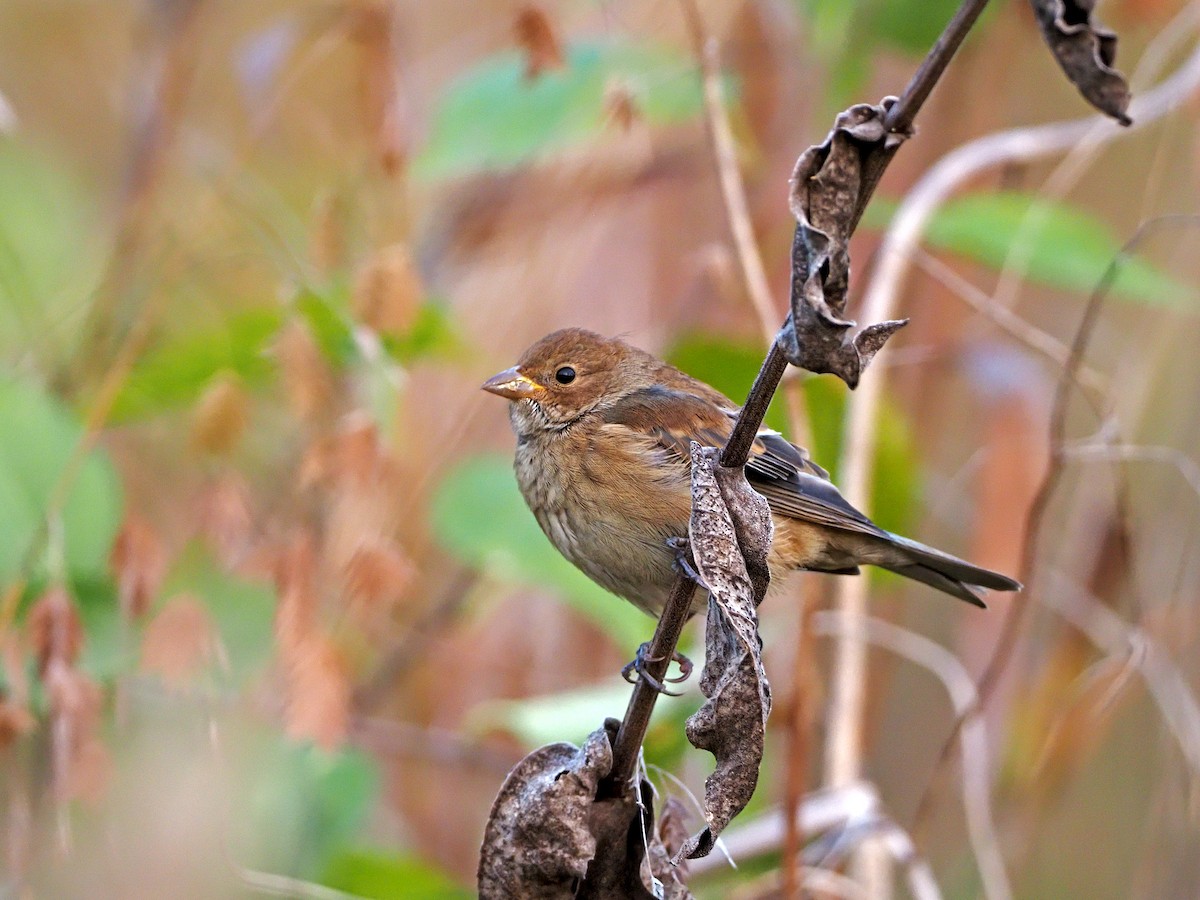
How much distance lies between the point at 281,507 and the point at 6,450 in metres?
1.00

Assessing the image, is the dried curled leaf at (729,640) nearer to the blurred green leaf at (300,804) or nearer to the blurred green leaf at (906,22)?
the blurred green leaf at (300,804)

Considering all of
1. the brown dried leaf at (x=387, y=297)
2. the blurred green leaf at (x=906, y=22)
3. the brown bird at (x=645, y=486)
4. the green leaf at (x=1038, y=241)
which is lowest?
the brown bird at (x=645, y=486)

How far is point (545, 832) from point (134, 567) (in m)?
1.35

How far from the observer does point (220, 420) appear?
2.75 m

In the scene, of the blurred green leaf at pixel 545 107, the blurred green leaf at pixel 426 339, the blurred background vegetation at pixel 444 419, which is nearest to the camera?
the blurred background vegetation at pixel 444 419

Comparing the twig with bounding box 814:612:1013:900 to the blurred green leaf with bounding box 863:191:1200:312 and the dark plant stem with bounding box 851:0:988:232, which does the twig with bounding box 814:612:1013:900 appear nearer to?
the blurred green leaf with bounding box 863:191:1200:312

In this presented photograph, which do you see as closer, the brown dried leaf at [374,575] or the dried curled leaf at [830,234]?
the dried curled leaf at [830,234]

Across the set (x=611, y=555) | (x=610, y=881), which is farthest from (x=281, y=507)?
(x=610, y=881)

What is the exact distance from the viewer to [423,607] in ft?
15.3

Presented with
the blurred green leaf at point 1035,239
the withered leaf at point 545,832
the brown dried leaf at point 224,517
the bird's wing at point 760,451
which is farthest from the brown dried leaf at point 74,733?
the blurred green leaf at point 1035,239

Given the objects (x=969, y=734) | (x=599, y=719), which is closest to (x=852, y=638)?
(x=969, y=734)

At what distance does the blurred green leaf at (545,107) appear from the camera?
12.5 ft

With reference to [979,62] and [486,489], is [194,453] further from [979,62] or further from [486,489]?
[979,62]

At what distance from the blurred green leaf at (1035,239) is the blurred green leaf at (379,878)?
2245 millimetres
